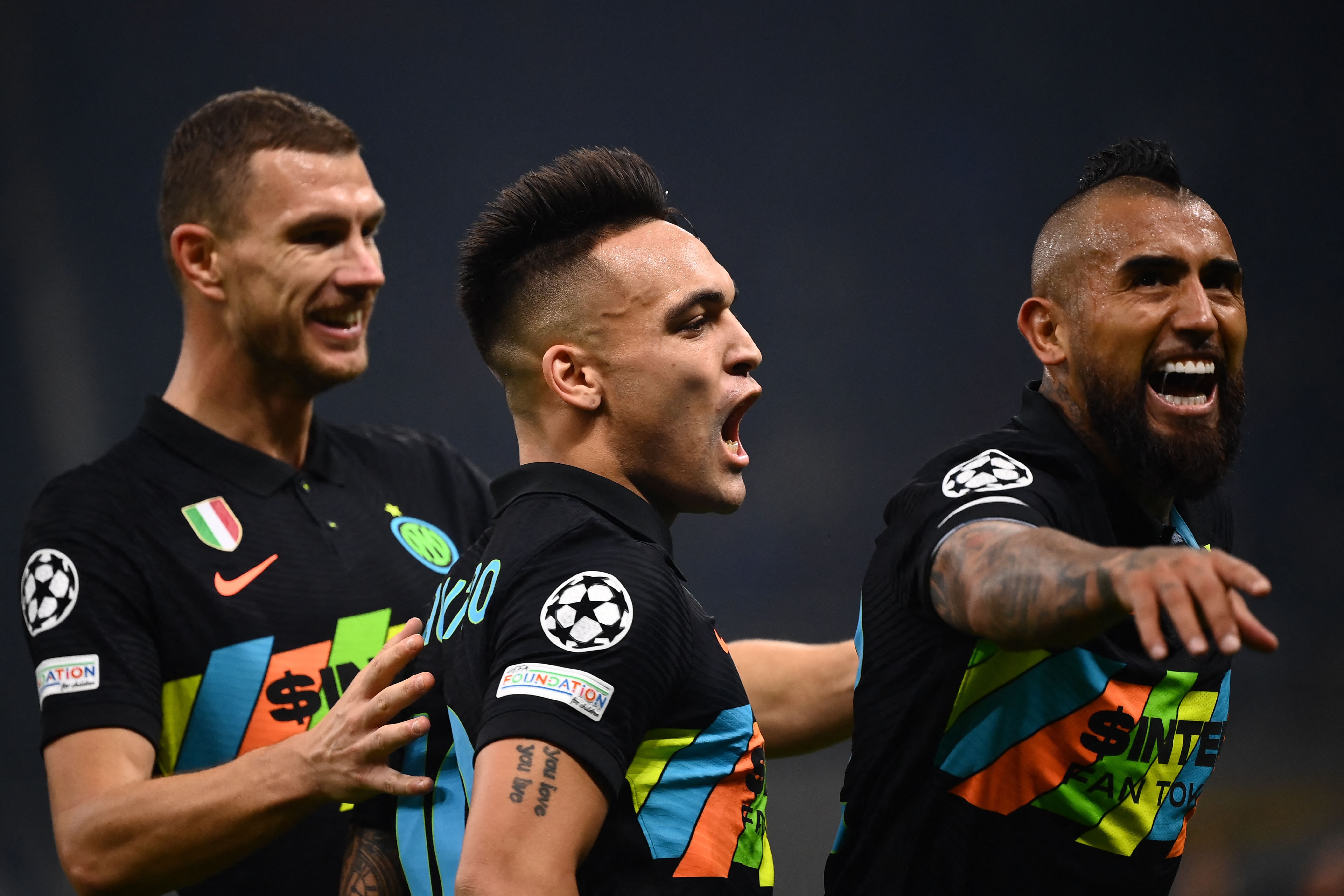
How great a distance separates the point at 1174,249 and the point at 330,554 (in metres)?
1.79

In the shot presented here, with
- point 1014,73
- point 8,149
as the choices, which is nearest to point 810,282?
point 1014,73

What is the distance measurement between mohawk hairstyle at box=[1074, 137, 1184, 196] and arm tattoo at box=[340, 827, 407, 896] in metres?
1.69

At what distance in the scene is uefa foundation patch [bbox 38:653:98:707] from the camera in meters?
2.25

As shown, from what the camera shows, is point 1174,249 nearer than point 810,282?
Yes

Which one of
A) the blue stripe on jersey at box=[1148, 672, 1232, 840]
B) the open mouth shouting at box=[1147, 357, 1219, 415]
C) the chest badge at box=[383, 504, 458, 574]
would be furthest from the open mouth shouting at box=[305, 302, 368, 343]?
the blue stripe on jersey at box=[1148, 672, 1232, 840]

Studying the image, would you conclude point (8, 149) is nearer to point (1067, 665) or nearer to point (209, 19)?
point (209, 19)

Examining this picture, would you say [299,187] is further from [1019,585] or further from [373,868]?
[1019,585]

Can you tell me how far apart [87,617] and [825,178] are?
4250mm

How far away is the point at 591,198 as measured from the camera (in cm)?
212

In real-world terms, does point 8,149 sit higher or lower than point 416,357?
higher

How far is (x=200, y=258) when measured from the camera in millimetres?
2740

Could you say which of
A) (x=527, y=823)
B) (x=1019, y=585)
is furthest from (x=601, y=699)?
(x=1019, y=585)

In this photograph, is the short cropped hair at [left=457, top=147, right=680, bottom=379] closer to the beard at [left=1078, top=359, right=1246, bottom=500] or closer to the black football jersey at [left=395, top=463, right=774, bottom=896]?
the black football jersey at [left=395, top=463, right=774, bottom=896]

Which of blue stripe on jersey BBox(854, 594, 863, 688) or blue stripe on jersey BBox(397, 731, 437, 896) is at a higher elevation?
blue stripe on jersey BBox(854, 594, 863, 688)
